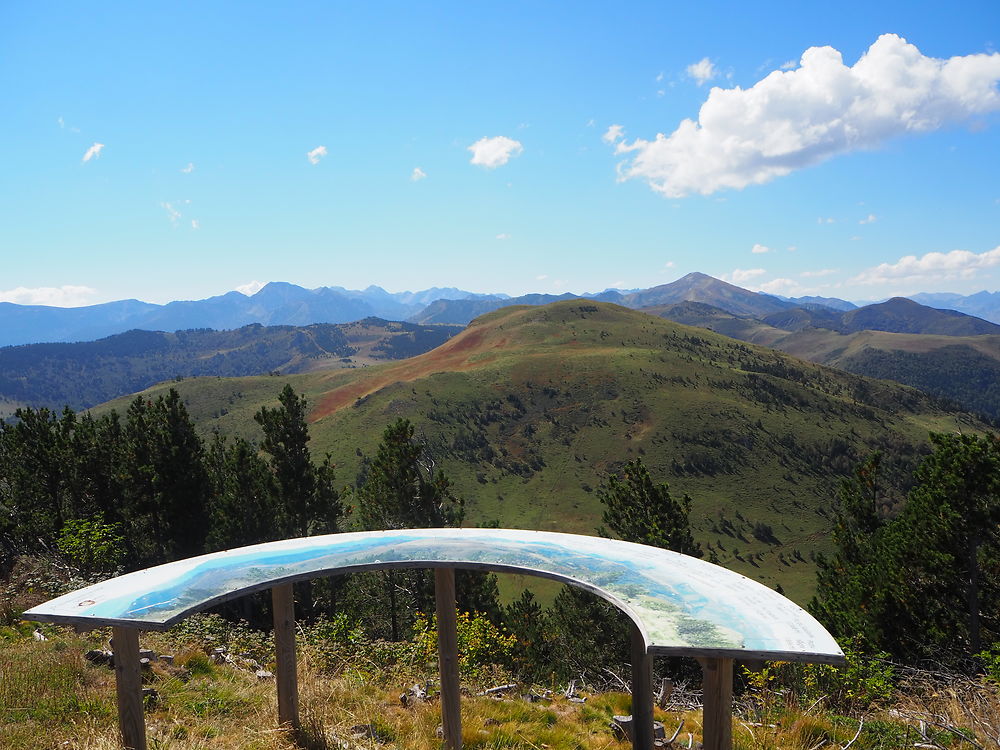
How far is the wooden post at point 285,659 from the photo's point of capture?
6.39 metres

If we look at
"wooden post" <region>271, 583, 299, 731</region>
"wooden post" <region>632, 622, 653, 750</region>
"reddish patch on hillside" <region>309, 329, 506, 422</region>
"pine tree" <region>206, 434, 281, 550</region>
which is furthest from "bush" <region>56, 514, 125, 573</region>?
"reddish patch on hillside" <region>309, 329, 506, 422</region>

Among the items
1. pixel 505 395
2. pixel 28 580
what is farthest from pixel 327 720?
pixel 505 395

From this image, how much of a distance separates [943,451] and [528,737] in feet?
38.3

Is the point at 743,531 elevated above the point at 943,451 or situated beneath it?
situated beneath

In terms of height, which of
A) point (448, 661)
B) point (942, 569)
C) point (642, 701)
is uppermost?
point (448, 661)

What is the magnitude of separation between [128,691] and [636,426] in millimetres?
89858

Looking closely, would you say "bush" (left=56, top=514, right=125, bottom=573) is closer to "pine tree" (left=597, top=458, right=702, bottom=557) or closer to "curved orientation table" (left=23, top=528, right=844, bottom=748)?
"curved orientation table" (left=23, top=528, right=844, bottom=748)

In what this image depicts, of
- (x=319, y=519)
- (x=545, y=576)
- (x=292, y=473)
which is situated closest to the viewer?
(x=545, y=576)

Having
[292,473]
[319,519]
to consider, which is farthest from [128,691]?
[319,519]

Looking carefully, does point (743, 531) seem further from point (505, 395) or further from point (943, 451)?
point (943, 451)

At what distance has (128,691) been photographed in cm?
541

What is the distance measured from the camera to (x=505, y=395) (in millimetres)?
106812

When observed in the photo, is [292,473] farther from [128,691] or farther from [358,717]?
[128,691]

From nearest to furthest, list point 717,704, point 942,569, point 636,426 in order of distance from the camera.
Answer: point 717,704
point 942,569
point 636,426
